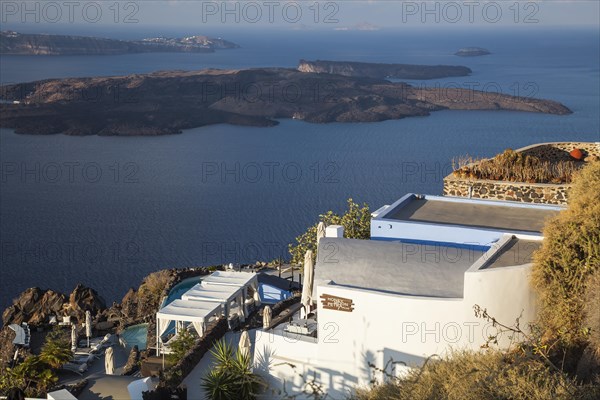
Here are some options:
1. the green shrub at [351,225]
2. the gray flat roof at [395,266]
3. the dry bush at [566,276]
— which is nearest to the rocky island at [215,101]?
the green shrub at [351,225]

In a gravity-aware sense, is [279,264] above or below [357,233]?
below

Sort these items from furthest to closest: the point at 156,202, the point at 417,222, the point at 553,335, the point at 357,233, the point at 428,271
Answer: the point at 156,202 → the point at 357,233 → the point at 417,222 → the point at 428,271 → the point at 553,335

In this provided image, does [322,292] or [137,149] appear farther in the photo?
[137,149]

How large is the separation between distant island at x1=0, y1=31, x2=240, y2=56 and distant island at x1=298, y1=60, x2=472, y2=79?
144 ft

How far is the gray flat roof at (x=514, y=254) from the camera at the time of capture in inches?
450

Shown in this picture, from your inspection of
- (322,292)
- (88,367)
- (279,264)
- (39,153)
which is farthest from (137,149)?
(322,292)

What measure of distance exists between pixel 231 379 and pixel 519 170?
26.7ft

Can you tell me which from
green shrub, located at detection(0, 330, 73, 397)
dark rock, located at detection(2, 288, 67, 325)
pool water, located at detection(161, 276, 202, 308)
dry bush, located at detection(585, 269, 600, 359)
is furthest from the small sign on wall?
dark rock, located at detection(2, 288, 67, 325)

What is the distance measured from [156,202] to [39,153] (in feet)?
76.6

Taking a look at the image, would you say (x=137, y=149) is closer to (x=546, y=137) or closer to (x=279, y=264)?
(x=546, y=137)

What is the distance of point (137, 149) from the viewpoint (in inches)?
2960

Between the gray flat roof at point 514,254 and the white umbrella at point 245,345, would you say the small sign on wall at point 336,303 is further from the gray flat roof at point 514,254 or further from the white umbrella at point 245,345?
the gray flat roof at point 514,254

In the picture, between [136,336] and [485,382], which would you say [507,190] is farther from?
[485,382]

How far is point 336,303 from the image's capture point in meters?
11.2
